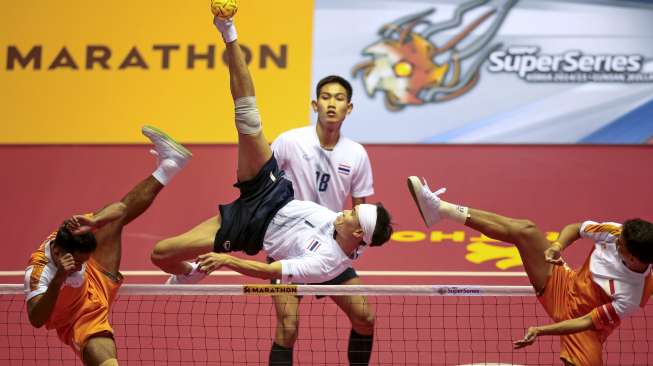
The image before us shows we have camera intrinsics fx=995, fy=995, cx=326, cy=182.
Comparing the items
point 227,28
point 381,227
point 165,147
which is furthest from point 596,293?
point 165,147

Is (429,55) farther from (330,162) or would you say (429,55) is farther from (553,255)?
(553,255)

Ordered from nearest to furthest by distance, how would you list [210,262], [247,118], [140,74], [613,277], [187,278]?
1. [210,262]
2. [613,277]
3. [247,118]
4. [187,278]
5. [140,74]

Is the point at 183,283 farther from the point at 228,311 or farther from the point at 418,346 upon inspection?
the point at 418,346

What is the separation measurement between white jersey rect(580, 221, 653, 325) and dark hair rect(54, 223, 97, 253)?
3.65 meters

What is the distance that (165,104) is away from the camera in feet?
39.3

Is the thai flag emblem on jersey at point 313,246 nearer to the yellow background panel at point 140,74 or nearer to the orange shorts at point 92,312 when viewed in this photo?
the orange shorts at point 92,312

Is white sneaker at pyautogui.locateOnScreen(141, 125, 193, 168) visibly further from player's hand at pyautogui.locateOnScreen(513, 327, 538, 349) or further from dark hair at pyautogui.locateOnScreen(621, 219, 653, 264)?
dark hair at pyautogui.locateOnScreen(621, 219, 653, 264)

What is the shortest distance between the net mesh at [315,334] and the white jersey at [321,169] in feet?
3.53

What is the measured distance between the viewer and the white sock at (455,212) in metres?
7.63

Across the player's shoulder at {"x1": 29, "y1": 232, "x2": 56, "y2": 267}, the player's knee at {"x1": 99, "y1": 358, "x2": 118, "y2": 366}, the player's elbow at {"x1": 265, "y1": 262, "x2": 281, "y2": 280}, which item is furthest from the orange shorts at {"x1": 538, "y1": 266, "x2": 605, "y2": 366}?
the player's shoulder at {"x1": 29, "y1": 232, "x2": 56, "y2": 267}

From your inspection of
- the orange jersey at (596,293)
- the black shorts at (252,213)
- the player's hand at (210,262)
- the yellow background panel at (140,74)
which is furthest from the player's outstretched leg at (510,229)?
the yellow background panel at (140,74)

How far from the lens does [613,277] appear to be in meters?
7.26

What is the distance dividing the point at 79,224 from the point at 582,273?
378 centimetres

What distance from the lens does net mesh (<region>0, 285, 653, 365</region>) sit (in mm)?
9062
